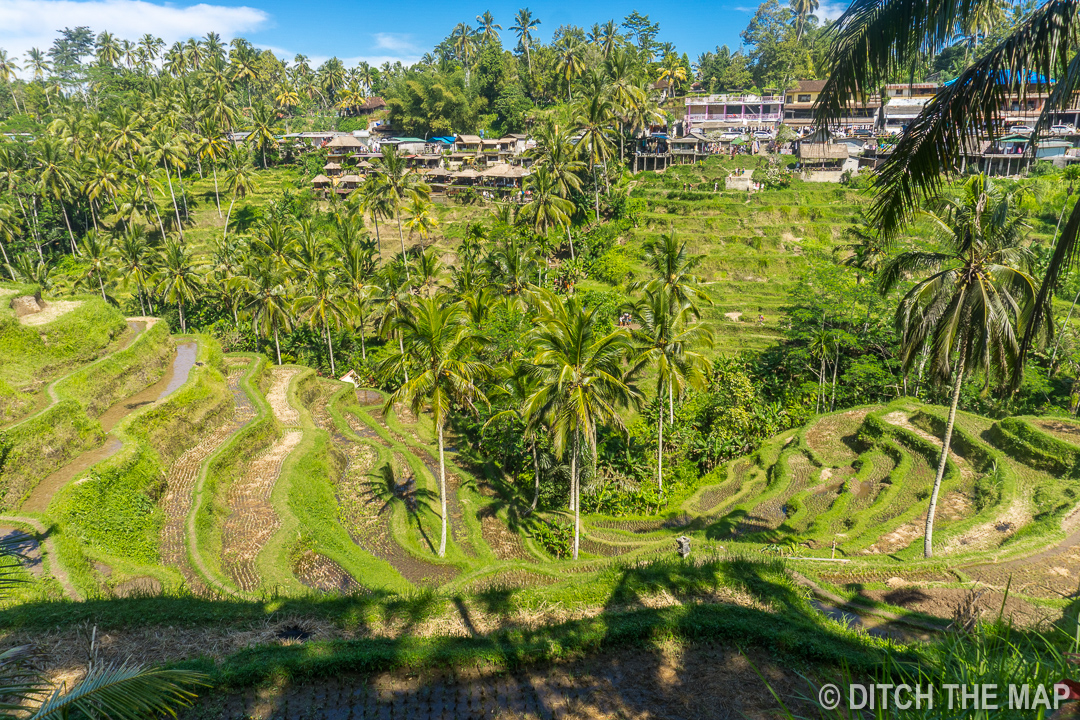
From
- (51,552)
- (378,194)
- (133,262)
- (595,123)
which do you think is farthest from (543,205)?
(51,552)

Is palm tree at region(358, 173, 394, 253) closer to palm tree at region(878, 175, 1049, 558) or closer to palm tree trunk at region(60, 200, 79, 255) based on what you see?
palm tree at region(878, 175, 1049, 558)

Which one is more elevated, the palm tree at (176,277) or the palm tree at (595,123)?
the palm tree at (595,123)

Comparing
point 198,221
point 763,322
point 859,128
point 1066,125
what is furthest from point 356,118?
point 1066,125

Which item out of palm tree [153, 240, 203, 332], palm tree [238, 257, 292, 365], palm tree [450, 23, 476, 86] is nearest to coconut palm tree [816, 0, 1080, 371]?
palm tree [238, 257, 292, 365]

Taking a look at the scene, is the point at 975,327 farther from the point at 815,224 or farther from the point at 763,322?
the point at 815,224

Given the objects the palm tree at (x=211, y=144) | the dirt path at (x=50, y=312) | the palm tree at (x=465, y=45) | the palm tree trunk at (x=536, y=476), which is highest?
the palm tree at (x=465, y=45)

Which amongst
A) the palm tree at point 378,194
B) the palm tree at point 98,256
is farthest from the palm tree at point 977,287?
the palm tree at point 98,256

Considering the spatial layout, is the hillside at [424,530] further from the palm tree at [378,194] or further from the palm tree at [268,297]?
the palm tree at [378,194]

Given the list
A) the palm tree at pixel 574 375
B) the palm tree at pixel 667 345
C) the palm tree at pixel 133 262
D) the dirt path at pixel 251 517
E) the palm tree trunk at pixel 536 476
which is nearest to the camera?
the palm tree at pixel 574 375
